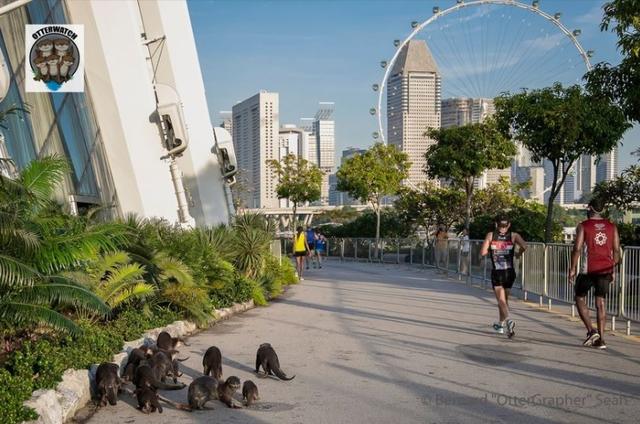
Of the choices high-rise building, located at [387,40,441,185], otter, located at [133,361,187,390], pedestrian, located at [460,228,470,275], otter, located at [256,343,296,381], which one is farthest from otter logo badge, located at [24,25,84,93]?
high-rise building, located at [387,40,441,185]

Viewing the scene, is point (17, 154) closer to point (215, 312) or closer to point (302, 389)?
point (215, 312)

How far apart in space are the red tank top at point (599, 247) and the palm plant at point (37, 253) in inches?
241

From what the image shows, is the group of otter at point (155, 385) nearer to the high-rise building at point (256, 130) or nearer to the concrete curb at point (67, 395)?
the concrete curb at point (67, 395)

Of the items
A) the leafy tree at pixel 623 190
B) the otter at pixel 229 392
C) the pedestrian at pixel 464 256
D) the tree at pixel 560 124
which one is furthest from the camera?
the leafy tree at pixel 623 190

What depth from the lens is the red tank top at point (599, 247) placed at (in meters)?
10.7

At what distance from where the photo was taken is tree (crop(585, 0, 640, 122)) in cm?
1392

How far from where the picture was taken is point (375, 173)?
49312 millimetres

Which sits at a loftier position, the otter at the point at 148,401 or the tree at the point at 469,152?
the tree at the point at 469,152

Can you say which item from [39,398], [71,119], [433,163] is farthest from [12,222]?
[433,163]

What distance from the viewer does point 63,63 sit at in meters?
13.0

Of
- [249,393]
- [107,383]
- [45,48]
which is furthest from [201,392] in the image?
[45,48]

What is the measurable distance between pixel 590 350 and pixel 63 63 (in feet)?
29.6

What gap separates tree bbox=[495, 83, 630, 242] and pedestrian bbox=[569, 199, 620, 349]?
827 cm

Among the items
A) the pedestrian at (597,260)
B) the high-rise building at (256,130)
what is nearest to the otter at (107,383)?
the pedestrian at (597,260)
